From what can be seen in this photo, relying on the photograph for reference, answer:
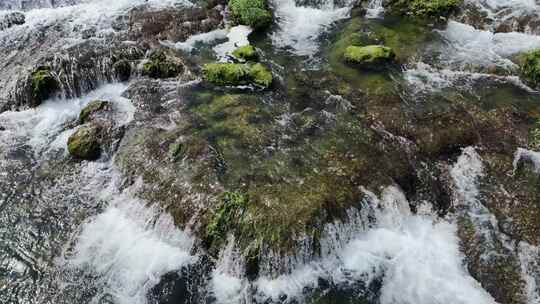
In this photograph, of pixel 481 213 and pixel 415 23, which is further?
pixel 415 23

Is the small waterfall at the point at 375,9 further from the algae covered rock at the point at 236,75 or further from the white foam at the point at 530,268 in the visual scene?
the white foam at the point at 530,268

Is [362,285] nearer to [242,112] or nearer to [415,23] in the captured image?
[242,112]

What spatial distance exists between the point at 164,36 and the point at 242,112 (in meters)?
6.99

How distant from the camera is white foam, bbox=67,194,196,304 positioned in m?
10.8

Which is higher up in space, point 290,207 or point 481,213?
point 290,207

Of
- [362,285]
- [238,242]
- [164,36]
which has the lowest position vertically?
[362,285]

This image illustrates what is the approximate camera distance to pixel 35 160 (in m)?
14.1

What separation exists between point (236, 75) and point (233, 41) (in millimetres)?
3554

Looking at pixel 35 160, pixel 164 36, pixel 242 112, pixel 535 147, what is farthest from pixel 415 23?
pixel 35 160

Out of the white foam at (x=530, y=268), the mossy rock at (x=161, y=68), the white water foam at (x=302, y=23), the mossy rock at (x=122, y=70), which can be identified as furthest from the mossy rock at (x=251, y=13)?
the white foam at (x=530, y=268)

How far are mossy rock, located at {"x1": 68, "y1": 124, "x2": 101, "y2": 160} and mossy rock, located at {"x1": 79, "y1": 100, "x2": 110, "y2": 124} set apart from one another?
108 cm

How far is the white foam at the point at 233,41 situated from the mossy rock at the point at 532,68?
11014 mm

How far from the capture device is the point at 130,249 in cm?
1146

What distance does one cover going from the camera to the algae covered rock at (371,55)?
55.3ft
